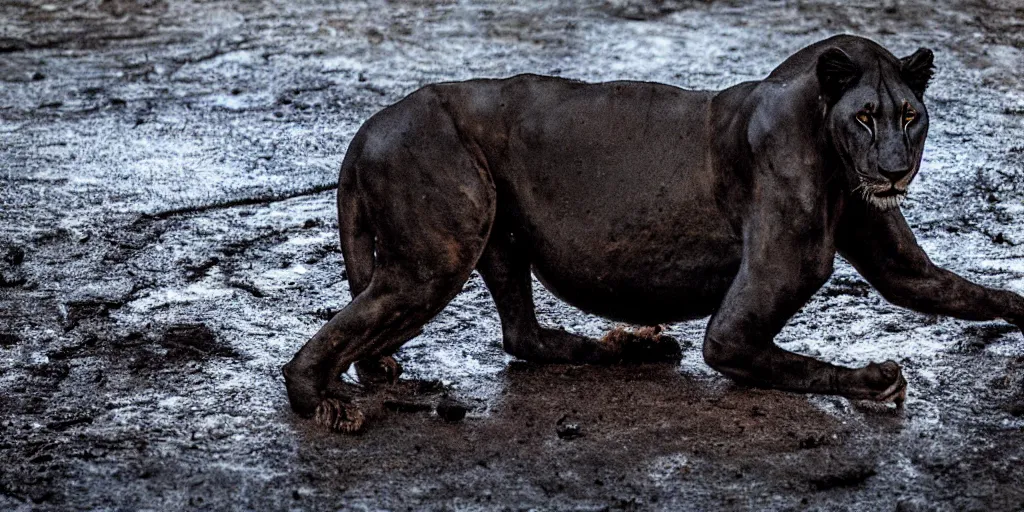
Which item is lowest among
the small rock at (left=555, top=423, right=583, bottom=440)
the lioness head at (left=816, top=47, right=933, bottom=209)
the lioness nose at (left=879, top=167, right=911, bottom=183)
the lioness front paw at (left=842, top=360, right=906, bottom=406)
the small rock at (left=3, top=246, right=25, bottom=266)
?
the small rock at (left=3, top=246, right=25, bottom=266)

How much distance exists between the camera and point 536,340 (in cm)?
518

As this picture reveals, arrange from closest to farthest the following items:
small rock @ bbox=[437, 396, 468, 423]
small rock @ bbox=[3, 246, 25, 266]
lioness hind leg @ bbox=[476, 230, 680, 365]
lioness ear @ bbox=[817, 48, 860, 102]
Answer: lioness ear @ bbox=[817, 48, 860, 102], small rock @ bbox=[437, 396, 468, 423], lioness hind leg @ bbox=[476, 230, 680, 365], small rock @ bbox=[3, 246, 25, 266]

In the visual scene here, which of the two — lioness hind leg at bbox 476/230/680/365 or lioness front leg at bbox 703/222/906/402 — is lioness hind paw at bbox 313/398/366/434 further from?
lioness front leg at bbox 703/222/906/402

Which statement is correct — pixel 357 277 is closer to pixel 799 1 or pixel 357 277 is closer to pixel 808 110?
pixel 808 110

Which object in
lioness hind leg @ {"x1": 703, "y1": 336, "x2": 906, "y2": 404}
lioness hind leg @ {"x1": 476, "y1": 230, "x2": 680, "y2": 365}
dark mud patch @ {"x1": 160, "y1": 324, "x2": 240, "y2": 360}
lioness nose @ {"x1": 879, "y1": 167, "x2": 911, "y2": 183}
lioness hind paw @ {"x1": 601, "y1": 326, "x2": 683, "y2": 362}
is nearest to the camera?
lioness nose @ {"x1": 879, "y1": 167, "x2": 911, "y2": 183}

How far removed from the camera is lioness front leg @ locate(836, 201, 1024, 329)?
476 centimetres

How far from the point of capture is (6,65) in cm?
1008

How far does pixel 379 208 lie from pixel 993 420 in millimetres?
1938

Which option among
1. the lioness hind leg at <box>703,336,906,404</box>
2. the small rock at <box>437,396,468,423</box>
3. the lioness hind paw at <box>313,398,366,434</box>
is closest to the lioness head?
the lioness hind leg at <box>703,336,906,404</box>

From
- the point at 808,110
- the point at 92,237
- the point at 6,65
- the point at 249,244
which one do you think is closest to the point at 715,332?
the point at 808,110

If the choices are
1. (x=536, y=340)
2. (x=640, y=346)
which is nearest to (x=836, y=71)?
(x=640, y=346)

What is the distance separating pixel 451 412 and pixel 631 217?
80 centimetres

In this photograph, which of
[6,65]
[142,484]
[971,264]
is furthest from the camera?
[6,65]

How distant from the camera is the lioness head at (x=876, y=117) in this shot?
13.9 ft
